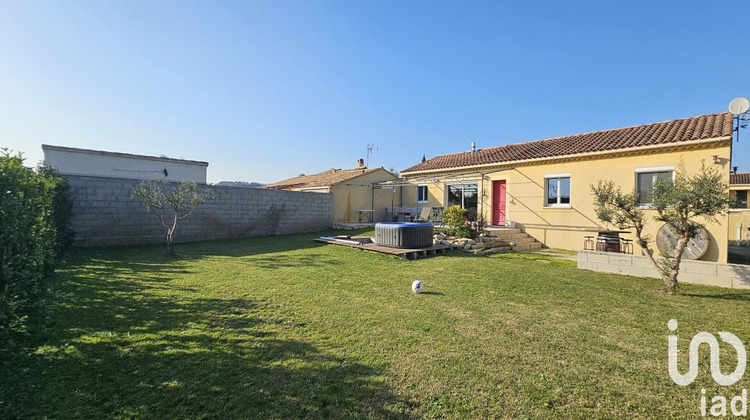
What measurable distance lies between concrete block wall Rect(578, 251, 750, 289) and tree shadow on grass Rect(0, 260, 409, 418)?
8.16 meters

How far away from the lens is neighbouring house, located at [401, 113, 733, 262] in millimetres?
10178

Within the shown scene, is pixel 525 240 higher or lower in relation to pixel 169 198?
lower

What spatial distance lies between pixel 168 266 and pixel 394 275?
621 centimetres

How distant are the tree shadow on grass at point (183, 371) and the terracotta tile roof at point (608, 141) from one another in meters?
13.1

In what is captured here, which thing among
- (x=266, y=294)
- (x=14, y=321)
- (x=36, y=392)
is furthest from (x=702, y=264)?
(x=14, y=321)

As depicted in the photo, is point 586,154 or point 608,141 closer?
point 586,154

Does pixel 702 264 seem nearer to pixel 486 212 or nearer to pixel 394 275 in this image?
pixel 394 275

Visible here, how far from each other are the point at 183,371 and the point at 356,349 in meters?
1.82

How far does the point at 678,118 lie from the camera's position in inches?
487

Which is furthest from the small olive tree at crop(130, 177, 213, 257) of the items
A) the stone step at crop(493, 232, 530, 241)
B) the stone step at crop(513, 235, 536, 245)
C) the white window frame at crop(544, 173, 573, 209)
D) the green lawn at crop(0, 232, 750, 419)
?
→ the white window frame at crop(544, 173, 573, 209)

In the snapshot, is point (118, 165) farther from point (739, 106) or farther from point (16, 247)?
point (739, 106)

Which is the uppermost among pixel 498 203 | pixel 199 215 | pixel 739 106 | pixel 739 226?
pixel 739 106

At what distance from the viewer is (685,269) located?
7.46m

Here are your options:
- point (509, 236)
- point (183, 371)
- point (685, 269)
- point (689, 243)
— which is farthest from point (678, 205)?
point (183, 371)
